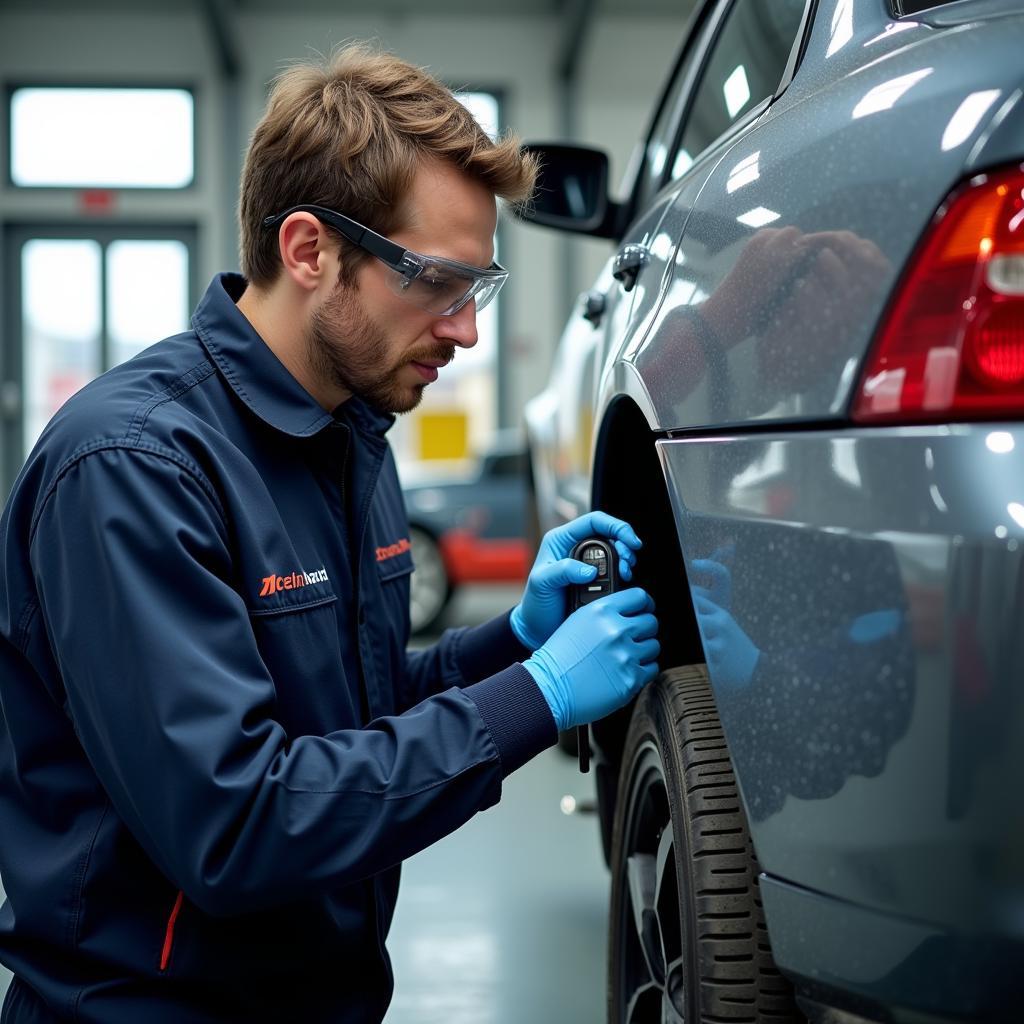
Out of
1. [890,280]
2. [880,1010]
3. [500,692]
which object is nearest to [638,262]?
[500,692]

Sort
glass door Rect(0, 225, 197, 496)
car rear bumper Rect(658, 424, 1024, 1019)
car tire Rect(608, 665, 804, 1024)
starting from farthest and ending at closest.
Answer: glass door Rect(0, 225, 197, 496), car tire Rect(608, 665, 804, 1024), car rear bumper Rect(658, 424, 1024, 1019)

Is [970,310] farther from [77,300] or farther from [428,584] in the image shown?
[77,300]

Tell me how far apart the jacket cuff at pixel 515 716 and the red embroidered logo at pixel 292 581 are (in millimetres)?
229

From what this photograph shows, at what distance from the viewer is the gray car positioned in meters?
0.78

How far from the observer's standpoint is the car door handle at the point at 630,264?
1.56 m

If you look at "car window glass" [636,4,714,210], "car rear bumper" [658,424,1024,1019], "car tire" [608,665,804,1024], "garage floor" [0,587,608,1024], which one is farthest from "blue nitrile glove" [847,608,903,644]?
"garage floor" [0,587,608,1024]

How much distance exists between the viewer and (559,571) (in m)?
1.47

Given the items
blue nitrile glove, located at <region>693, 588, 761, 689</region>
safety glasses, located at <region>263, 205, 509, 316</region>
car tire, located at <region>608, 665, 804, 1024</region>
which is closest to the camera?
blue nitrile glove, located at <region>693, 588, 761, 689</region>

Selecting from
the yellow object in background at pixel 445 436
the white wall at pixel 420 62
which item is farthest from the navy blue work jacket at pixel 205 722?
the white wall at pixel 420 62

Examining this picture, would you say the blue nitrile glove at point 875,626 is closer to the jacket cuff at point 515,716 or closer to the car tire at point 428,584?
the jacket cuff at point 515,716

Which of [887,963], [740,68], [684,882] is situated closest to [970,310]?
[887,963]

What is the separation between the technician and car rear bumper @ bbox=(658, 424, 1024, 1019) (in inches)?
14.6

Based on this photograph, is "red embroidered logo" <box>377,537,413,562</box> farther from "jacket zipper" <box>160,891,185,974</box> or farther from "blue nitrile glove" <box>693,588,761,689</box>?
"blue nitrile glove" <box>693,588,761,689</box>

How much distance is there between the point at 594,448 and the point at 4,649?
0.76m
